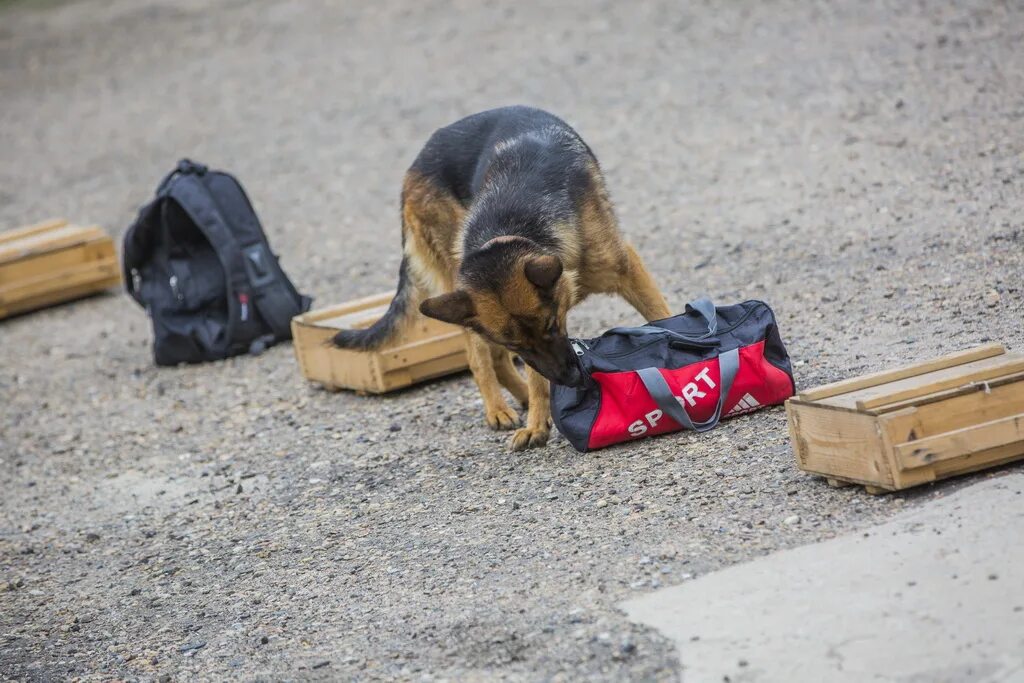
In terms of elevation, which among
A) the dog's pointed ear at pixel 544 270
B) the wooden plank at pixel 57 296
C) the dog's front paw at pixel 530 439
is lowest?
the wooden plank at pixel 57 296

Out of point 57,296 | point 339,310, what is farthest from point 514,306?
point 57,296

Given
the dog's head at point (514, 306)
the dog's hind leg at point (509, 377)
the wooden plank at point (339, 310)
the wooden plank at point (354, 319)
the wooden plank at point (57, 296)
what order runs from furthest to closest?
the wooden plank at point (57, 296) < the wooden plank at point (339, 310) < the wooden plank at point (354, 319) < the dog's hind leg at point (509, 377) < the dog's head at point (514, 306)

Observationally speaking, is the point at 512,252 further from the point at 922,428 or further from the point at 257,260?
the point at 257,260

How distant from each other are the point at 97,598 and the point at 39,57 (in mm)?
18363

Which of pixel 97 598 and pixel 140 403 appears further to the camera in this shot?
pixel 140 403

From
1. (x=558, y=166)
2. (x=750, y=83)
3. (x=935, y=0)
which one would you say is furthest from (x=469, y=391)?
(x=935, y=0)

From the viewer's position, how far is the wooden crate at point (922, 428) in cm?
441

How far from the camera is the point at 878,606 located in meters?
3.85

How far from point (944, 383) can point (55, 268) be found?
8.75m

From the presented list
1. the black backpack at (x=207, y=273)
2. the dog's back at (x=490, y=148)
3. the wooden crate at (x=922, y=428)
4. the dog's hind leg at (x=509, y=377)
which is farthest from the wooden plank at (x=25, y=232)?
the wooden crate at (x=922, y=428)

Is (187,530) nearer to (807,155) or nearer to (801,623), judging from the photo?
(801,623)

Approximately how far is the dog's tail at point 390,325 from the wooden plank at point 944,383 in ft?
9.62

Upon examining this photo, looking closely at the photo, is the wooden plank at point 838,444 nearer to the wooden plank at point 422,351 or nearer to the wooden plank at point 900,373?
the wooden plank at point 900,373

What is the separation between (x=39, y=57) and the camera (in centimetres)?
2178
